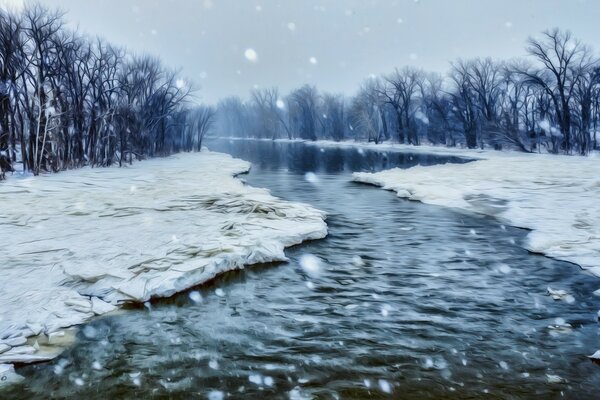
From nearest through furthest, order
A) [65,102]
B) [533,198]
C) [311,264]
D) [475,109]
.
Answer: [311,264], [533,198], [65,102], [475,109]

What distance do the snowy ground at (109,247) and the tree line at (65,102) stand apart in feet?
21.0

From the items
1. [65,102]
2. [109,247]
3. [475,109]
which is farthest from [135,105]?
[475,109]

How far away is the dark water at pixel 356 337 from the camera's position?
3.77 metres

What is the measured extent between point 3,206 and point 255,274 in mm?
→ 7978

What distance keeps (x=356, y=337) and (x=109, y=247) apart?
15.8 feet

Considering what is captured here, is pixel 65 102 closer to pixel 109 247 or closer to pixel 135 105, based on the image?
pixel 135 105

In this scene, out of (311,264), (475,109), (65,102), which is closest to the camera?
(311,264)

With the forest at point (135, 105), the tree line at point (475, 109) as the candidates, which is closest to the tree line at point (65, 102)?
the forest at point (135, 105)

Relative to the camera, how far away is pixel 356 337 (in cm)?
467

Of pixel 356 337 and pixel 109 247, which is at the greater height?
pixel 109 247

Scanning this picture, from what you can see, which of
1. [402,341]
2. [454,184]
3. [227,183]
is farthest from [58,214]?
[454,184]

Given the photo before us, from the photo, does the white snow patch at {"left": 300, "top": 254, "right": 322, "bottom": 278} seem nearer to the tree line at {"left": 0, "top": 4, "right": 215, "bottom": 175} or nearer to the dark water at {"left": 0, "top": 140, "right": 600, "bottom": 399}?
the dark water at {"left": 0, "top": 140, "right": 600, "bottom": 399}

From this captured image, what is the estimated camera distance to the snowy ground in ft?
16.8

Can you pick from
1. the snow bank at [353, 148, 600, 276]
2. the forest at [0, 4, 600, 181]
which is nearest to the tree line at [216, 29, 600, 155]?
the forest at [0, 4, 600, 181]
